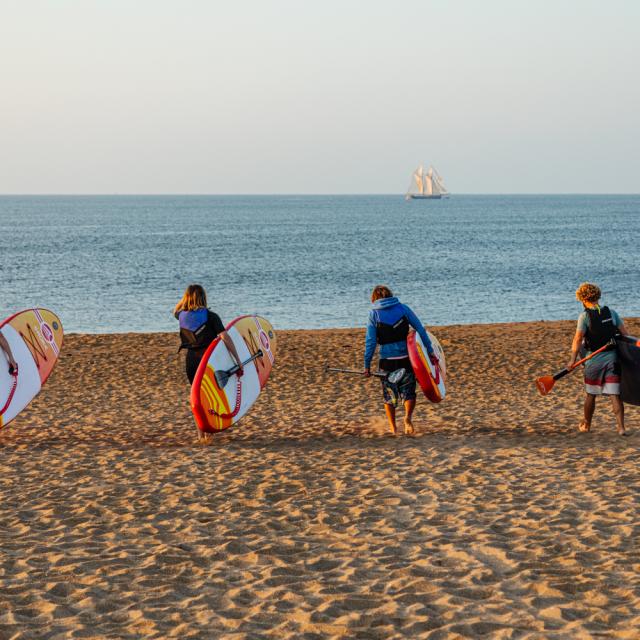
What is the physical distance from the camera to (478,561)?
5.42 m

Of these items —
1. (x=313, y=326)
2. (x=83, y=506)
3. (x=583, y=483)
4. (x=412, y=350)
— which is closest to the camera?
(x=83, y=506)

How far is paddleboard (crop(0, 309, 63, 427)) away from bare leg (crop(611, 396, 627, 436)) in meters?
6.53

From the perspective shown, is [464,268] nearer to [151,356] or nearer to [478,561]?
[151,356]

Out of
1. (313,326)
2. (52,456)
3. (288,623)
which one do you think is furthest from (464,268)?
(288,623)

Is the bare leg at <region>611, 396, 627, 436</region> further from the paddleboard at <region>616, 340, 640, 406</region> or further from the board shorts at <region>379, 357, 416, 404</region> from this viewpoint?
the board shorts at <region>379, 357, 416, 404</region>

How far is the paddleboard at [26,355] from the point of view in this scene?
386 inches

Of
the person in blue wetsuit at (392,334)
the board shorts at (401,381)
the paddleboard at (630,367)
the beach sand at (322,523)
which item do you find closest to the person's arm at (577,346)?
the paddleboard at (630,367)

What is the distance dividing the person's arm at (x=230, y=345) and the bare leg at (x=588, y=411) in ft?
12.5

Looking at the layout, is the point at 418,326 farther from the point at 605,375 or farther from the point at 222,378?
the point at 222,378

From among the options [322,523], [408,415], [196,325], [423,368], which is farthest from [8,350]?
[322,523]

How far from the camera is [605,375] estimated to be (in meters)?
8.88

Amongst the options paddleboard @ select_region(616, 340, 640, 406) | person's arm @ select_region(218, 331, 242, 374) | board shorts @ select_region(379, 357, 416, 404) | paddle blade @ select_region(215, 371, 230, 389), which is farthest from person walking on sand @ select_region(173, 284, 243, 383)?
paddleboard @ select_region(616, 340, 640, 406)

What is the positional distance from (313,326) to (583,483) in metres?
20.1

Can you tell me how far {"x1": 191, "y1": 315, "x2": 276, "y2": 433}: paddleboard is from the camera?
30.1 feet
